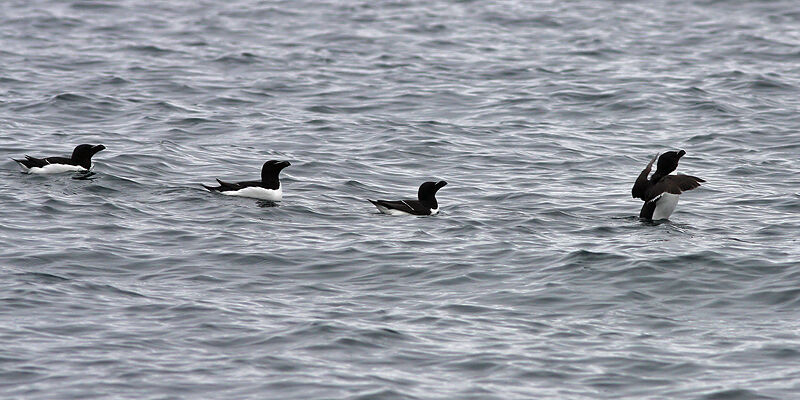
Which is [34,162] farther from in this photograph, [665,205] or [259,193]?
[665,205]

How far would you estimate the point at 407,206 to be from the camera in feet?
55.7

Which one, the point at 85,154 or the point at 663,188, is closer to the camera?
the point at 663,188

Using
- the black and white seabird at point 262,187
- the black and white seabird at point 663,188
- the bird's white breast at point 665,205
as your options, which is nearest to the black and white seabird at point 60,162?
the black and white seabird at point 262,187

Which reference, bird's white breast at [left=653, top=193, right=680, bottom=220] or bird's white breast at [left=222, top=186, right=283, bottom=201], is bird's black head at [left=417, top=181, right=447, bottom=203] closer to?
bird's white breast at [left=222, top=186, right=283, bottom=201]

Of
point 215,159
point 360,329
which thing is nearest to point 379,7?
point 215,159

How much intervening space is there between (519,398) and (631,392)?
1.00 meters

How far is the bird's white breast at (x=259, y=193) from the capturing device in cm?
1778

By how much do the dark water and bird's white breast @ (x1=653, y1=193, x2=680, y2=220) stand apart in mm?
233

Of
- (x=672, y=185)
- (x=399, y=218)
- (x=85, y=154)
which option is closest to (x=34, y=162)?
(x=85, y=154)

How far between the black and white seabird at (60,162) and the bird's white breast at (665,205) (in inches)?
327

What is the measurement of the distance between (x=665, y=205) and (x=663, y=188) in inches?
12.3

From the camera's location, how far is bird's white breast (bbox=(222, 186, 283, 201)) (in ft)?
58.3

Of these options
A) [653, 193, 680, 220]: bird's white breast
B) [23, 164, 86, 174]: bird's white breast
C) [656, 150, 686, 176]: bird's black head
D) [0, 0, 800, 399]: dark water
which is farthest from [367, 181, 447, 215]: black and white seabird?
[23, 164, 86, 174]: bird's white breast

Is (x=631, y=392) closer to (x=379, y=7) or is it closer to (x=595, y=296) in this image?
(x=595, y=296)
